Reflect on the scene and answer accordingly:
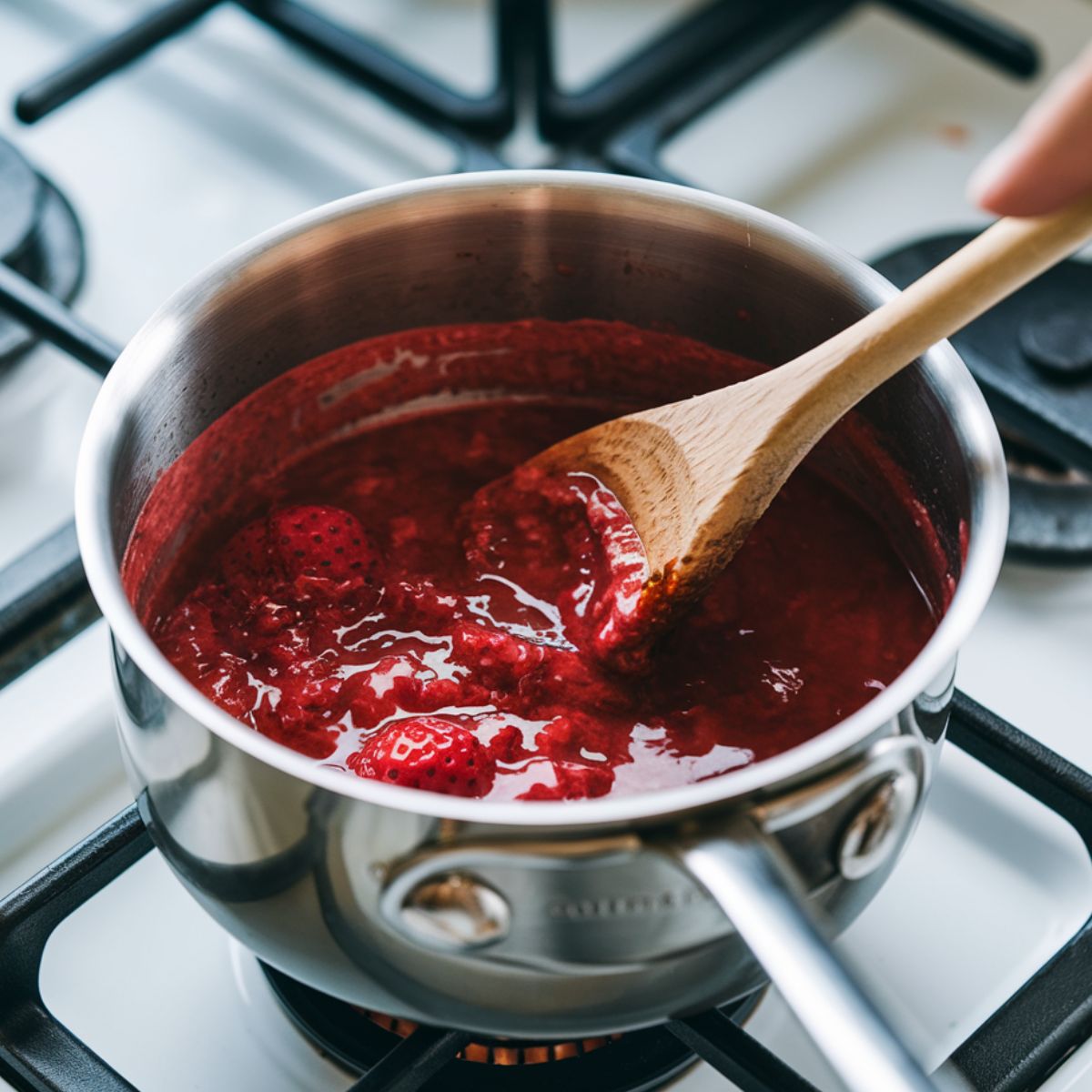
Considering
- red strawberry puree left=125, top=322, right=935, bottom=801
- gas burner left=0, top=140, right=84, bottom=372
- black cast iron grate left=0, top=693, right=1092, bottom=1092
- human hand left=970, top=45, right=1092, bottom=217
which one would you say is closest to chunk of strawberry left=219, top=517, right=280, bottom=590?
red strawberry puree left=125, top=322, right=935, bottom=801

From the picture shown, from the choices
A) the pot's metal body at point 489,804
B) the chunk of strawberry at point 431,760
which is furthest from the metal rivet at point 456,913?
the chunk of strawberry at point 431,760

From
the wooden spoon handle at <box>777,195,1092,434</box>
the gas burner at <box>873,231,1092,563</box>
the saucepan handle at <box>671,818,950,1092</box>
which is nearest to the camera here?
the saucepan handle at <box>671,818,950,1092</box>

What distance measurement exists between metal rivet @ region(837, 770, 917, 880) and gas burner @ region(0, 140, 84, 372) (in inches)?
22.9

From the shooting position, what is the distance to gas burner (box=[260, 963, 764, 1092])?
0.61m

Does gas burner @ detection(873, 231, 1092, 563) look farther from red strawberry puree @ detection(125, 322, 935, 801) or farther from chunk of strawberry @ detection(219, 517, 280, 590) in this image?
chunk of strawberry @ detection(219, 517, 280, 590)

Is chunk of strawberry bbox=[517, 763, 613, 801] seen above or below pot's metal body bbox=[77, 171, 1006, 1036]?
below

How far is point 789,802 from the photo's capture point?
47 centimetres

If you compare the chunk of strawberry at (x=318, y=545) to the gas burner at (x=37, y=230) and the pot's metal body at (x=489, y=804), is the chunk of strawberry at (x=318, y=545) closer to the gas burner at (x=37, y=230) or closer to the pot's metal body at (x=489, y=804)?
the pot's metal body at (x=489, y=804)

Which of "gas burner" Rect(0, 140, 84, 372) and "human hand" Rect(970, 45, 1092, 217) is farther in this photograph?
"gas burner" Rect(0, 140, 84, 372)

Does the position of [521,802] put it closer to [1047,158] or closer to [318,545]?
[318,545]

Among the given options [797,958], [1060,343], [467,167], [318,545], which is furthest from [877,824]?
[467,167]

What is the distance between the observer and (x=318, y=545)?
71 centimetres

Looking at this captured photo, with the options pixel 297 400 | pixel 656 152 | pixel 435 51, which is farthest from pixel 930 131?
pixel 297 400

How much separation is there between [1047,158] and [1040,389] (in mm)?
353
